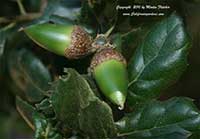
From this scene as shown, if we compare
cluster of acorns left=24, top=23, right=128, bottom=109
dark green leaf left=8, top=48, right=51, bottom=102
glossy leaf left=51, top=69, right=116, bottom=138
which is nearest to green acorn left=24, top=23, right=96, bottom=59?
cluster of acorns left=24, top=23, right=128, bottom=109

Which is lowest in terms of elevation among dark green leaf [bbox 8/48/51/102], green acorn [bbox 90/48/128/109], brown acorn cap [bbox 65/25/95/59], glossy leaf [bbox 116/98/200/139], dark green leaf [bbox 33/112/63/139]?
dark green leaf [bbox 8/48/51/102]

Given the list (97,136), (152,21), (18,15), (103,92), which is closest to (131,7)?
(152,21)

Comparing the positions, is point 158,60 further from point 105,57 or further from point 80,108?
point 80,108

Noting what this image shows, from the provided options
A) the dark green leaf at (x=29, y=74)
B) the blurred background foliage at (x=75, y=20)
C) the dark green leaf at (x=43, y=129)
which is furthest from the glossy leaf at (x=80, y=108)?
the dark green leaf at (x=29, y=74)

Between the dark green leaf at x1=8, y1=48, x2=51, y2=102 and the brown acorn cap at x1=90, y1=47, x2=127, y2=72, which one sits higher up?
the brown acorn cap at x1=90, y1=47, x2=127, y2=72

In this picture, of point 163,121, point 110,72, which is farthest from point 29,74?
point 163,121

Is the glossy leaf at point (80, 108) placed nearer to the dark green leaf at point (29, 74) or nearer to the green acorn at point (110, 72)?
the green acorn at point (110, 72)

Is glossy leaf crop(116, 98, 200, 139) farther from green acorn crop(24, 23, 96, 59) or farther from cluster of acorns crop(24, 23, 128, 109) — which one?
A: green acorn crop(24, 23, 96, 59)
